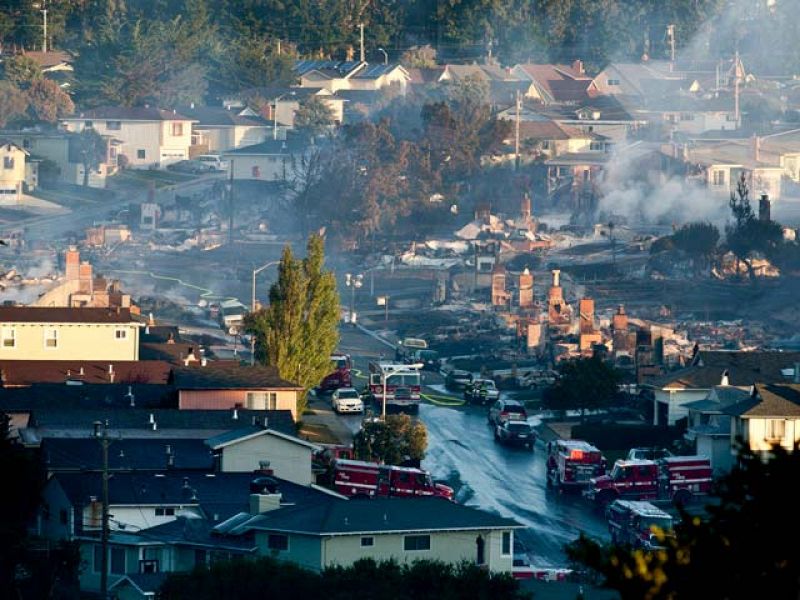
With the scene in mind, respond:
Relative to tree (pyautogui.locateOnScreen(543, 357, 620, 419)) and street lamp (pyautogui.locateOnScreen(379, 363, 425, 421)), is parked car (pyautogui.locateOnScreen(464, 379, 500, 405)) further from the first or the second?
tree (pyautogui.locateOnScreen(543, 357, 620, 419))

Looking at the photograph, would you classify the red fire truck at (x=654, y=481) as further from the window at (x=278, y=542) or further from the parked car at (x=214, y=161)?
the parked car at (x=214, y=161)

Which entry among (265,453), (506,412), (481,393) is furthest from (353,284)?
(265,453)

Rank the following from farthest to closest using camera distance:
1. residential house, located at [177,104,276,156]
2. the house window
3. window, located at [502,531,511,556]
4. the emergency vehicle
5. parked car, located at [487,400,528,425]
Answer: residential house, located at [177,104,276,156], parked car, located at [487,400,528,425], the house window, the emergency vehicle, window, located at [502,531,511,556]

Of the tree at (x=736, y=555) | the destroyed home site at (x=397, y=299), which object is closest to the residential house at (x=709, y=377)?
the destroyed home site at (x=397, y=299)

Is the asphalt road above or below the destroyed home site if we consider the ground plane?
below

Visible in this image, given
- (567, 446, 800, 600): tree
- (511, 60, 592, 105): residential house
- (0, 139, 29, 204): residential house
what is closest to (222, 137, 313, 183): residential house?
(0, 139, 29, 204): residential house

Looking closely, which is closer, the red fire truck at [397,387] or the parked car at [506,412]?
the parked car at [506,412]

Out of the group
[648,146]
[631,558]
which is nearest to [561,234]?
[648,146]
